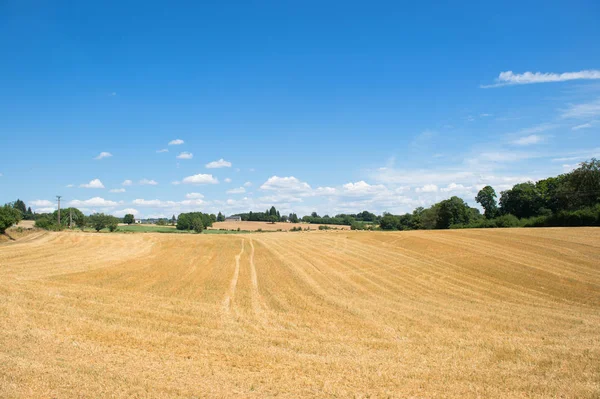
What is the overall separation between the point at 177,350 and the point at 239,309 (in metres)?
5.47

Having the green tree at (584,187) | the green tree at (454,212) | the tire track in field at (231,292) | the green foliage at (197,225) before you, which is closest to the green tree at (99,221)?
the green foliage at (197,225)

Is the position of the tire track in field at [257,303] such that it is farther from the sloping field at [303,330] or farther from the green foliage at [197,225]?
the green foliage at [197,225]

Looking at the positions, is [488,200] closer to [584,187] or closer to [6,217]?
[584,187]

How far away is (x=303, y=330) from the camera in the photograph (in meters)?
13.9

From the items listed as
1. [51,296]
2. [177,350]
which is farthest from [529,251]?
[51,296]

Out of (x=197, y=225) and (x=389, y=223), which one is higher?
(x=197, y=225)

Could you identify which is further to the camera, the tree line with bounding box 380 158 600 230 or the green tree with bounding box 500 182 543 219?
the green tree with bounding box 500 182 543 219

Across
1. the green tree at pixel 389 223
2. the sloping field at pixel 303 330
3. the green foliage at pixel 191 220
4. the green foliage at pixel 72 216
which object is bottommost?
the sloping field at pixel 303 330

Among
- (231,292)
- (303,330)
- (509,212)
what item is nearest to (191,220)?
(509,212)

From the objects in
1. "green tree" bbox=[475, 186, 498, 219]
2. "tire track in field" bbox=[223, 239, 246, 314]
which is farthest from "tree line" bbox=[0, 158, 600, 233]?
"tire track in field" bbox=[223, 239, 246, 314]

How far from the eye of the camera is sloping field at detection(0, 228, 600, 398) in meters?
9.39

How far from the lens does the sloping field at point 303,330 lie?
370 inches

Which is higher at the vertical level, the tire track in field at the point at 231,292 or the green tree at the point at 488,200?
the green tree at the point at 488,200

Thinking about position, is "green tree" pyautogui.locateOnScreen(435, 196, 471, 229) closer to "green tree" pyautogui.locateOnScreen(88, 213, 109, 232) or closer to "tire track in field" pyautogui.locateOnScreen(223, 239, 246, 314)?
"tire track in field" pyautogui.locateOnScreen(223, 239, 246, 314)
